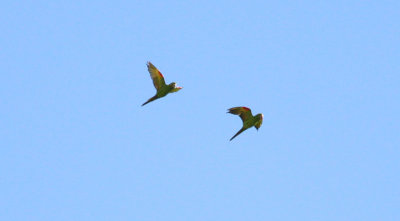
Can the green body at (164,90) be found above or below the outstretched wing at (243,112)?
above

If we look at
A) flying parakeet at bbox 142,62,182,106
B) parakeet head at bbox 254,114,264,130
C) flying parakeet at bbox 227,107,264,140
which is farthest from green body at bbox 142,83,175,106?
parakeet head at bbox 254,114,264,130

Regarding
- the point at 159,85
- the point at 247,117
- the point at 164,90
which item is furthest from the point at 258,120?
the point at 159,85

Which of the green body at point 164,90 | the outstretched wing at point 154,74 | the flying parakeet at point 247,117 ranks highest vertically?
the outstretched wing at point 154,74

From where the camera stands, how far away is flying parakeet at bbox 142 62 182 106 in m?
58.3

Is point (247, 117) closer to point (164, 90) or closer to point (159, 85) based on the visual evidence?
point (164, 90)

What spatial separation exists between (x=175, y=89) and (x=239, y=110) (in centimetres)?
481

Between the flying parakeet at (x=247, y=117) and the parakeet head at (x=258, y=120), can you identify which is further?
the parakeet head at (x=258, y=120)

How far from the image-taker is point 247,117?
5941 cm

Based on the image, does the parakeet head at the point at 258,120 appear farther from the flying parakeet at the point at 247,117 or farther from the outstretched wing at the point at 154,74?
the outstretched wing at the point at 154,74

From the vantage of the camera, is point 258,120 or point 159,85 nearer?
point 159,85

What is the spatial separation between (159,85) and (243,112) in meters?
6.26

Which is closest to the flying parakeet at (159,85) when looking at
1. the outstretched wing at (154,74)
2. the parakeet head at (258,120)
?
the outstretched wing at (154,74)

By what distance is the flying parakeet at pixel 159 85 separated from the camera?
58.3 meters

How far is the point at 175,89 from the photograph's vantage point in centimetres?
5906
